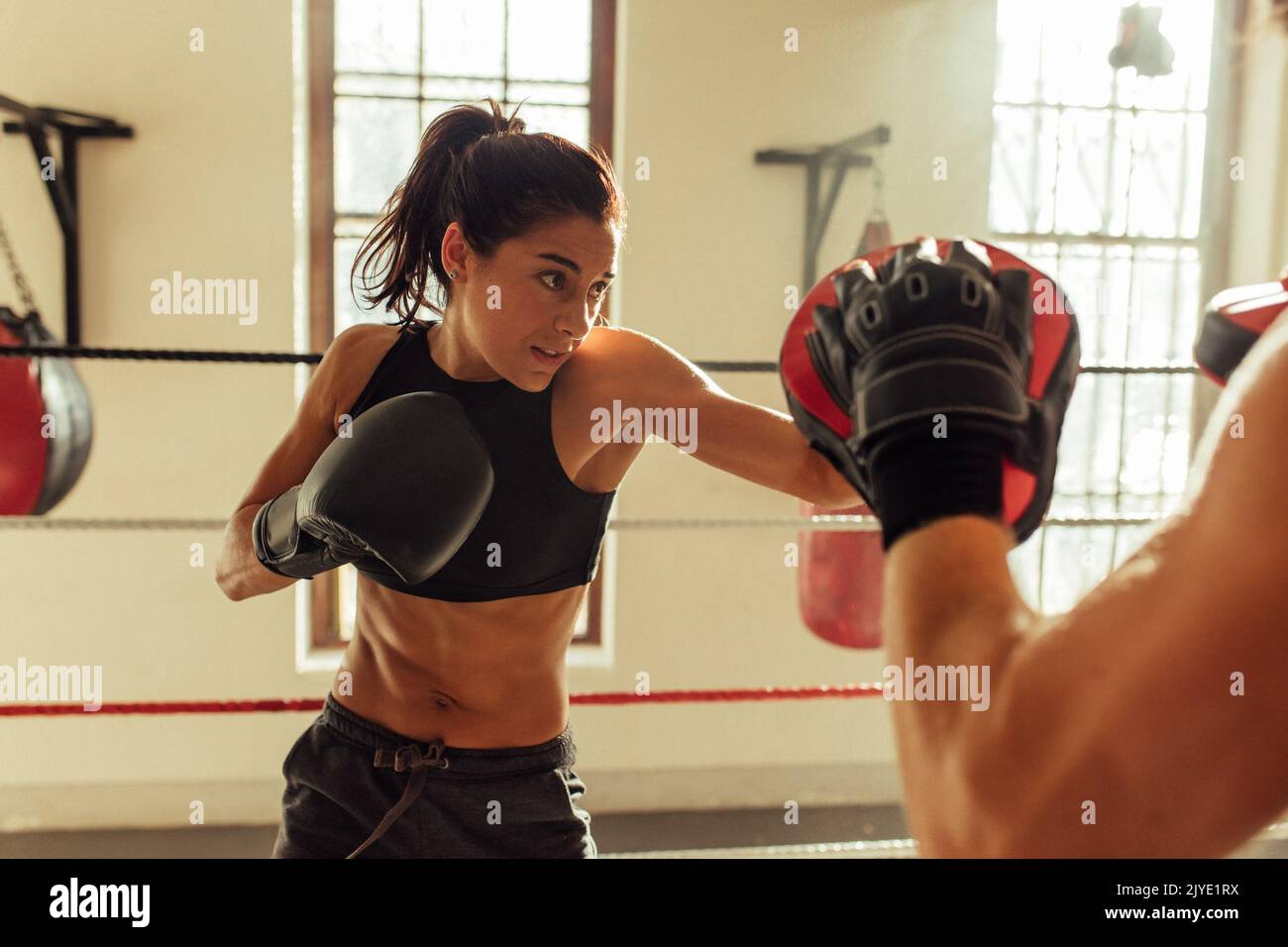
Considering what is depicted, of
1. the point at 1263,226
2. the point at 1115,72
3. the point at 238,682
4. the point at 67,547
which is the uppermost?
the point at 1115,72

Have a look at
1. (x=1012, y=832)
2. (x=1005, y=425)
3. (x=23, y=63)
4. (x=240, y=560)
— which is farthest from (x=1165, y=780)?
(x=23, y=63)

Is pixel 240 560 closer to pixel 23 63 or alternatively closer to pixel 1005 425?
pixel 1005 425

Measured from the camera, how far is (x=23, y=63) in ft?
7.68

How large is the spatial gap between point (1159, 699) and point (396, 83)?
2696 millimetres

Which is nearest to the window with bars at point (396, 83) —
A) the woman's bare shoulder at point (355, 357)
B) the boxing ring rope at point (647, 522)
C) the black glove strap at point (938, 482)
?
the boxing ring rope at point (647, 522)

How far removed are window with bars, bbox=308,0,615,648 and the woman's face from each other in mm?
1800

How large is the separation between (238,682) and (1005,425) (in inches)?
98.4

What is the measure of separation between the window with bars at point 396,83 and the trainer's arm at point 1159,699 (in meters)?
2.47

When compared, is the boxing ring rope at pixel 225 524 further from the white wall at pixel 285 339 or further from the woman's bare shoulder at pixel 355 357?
the white wall at pixel 285 339

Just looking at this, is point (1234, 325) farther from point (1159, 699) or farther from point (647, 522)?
point (647, 522)

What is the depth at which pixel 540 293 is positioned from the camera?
2.98ft

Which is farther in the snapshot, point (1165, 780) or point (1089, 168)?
point (1089, 168)

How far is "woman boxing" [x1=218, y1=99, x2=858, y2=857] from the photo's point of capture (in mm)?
908
